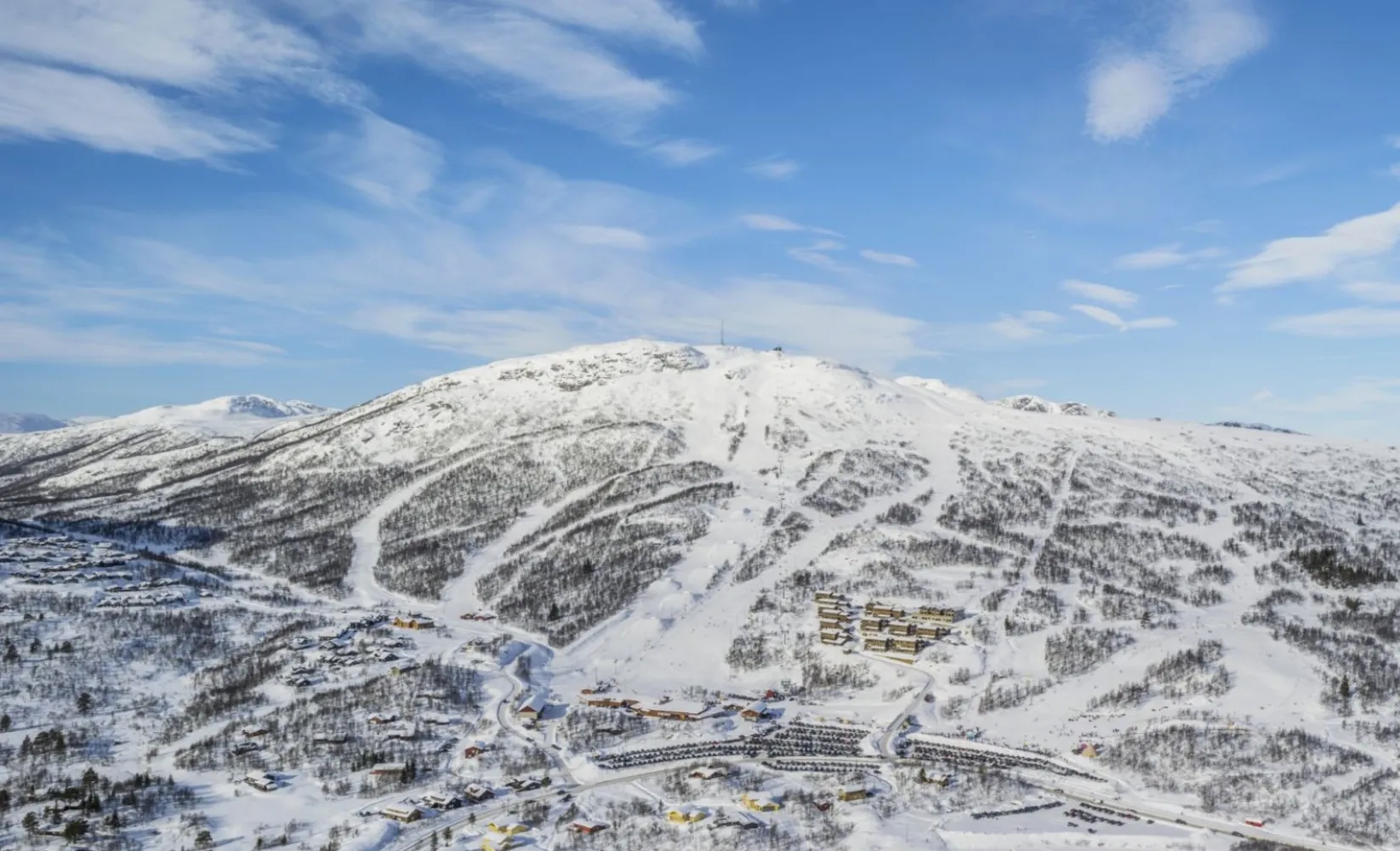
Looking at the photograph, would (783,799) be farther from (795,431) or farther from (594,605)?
(795,431)

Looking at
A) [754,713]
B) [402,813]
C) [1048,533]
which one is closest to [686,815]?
[402,813]

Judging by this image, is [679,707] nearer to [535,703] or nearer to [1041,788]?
[535,703]

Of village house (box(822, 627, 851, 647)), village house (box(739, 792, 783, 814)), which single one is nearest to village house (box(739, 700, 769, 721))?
village house (box(822, 627, 851, 647))

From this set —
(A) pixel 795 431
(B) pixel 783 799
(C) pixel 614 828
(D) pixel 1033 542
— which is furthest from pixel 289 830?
(A) pixel 795 431

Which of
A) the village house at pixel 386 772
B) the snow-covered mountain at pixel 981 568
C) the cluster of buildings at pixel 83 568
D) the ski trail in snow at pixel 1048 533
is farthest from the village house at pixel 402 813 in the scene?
the cluster of buildings at pixel 83 568

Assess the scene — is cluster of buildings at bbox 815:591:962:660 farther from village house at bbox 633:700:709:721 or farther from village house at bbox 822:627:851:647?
village house at bbox 633:700:709:721
